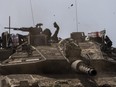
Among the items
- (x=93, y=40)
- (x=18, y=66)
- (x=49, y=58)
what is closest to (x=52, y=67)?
(x=49, y=58)

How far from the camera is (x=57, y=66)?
14.3 metres

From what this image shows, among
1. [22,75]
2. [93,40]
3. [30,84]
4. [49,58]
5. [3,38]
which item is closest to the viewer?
[30,84]

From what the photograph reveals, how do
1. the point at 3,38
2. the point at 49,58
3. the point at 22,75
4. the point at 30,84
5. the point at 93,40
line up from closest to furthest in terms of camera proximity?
the point at 30,84
the point at 22,75
the point at 49,58
the point at 93,40
the point at 3,38

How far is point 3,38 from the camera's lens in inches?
781

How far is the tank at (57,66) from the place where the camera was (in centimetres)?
1302

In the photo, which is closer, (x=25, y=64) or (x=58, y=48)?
(x=25, y=64)

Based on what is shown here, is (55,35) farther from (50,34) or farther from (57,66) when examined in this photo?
(57,66)

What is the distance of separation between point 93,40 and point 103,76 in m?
3.74

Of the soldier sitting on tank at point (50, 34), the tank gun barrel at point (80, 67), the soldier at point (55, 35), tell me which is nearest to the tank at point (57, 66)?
the tank gun barrel at point (80, 67)

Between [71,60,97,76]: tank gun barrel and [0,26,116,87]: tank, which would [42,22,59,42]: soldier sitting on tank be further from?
[71,60,97,76]: tank gun barrel

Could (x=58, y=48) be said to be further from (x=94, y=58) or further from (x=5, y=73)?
(x=5, y=73)

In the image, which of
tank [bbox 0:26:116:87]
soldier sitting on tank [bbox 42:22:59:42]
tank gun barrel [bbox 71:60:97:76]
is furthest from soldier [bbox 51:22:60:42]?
tank gun barrel [bbox 71:60:97:76]

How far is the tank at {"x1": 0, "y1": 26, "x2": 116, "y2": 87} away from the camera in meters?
13.0

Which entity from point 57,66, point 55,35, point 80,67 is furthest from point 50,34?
point 80,67
